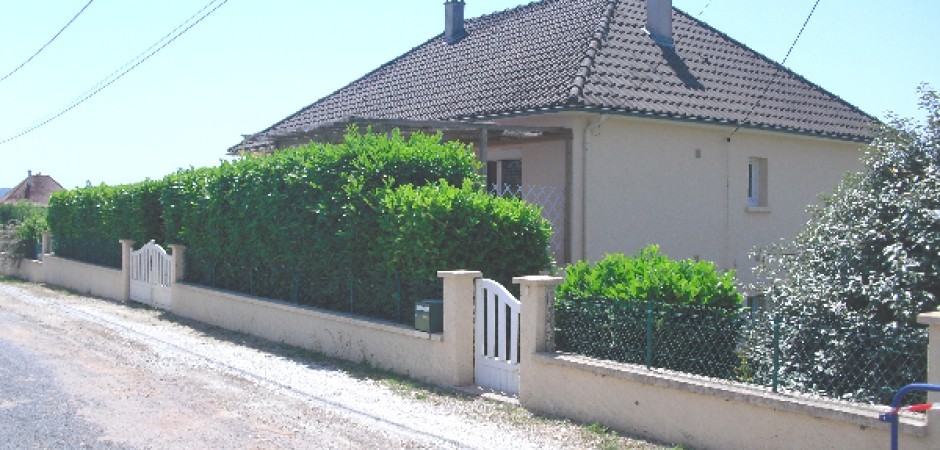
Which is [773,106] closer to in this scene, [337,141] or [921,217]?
[337,141]

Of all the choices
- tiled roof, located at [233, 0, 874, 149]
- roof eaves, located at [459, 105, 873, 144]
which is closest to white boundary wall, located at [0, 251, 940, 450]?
tiled roof, located at [233, 0, 874, 149]

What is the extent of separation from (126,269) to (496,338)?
13.2m

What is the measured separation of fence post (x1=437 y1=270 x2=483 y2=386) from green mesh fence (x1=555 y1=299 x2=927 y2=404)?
1328mm

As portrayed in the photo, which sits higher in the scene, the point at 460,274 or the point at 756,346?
the point at 460,274

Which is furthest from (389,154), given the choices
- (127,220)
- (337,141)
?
(127,220)

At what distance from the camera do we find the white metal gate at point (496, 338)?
29.2ft

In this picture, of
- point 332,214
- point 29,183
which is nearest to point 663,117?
point 332,214

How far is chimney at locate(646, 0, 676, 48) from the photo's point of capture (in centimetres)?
1791

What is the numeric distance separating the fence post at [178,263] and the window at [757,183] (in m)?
11.1

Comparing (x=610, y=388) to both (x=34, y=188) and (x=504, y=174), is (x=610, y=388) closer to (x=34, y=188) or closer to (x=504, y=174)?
(x=504, y=174)

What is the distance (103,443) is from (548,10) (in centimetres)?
1467

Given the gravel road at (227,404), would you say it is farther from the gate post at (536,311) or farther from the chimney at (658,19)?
the chimney at (658,19)

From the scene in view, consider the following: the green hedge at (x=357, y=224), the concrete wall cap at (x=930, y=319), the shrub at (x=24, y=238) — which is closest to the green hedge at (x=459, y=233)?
the green hedge at (x=357, y=224)

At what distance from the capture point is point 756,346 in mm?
7250
